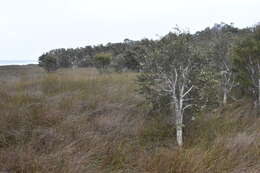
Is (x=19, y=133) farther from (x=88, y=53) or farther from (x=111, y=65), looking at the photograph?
(x=88, y=53)

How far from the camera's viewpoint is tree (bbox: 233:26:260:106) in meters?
5.19

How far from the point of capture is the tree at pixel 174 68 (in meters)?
3.89

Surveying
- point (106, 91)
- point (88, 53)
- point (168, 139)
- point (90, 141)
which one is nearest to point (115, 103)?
point (106, 91)

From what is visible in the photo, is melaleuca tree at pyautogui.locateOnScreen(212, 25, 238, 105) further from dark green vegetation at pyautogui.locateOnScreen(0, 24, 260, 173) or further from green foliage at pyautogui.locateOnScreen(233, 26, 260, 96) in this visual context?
green foliage at pyautogui.locateOnScreen(233, 26, 260, 96)

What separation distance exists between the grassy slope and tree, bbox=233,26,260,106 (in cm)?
71

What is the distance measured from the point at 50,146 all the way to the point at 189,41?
10.6 ft

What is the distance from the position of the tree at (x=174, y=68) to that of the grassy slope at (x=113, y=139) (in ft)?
2.35

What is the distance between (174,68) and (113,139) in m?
1.84

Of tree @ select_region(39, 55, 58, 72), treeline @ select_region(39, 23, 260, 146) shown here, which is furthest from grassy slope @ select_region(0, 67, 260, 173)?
tree @ select_region(39, 55, 58, 72)

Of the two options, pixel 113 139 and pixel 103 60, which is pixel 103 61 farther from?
pixel 113 139

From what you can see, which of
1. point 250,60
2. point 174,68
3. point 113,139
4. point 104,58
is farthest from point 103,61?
point 113,139

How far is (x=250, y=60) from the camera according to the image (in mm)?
5301

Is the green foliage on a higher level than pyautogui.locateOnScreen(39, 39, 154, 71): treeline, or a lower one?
lower

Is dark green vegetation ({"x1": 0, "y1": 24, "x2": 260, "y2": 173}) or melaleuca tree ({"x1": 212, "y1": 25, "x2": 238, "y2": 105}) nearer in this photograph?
dark green vegetation ({"x1": 0, "y1": 24, "x2": 260, "y2": 173})
